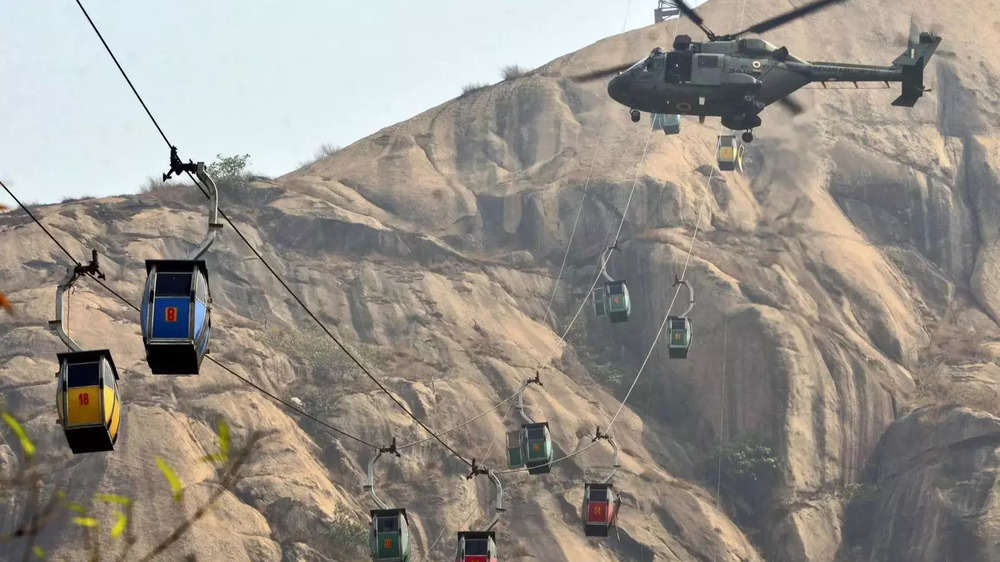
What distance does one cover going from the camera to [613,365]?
62156 mm

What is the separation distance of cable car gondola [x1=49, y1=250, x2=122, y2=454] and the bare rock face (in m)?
38.8

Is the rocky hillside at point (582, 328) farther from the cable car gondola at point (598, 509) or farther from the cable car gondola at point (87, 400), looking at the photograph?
the cable car gondola at point (87, 400)

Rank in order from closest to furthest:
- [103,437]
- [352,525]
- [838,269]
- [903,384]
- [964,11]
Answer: [103,437] → [352,525] → [903,384] → [838,269] → [964,11]

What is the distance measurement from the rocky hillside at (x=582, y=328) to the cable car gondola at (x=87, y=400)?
24.3 meters

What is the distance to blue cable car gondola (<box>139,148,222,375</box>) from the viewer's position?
1891 centimetres

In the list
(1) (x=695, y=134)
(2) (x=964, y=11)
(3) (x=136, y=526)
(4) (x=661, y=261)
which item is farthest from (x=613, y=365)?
(2) (x=964, y=11)

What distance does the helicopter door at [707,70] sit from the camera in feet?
137

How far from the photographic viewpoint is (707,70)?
41.9m

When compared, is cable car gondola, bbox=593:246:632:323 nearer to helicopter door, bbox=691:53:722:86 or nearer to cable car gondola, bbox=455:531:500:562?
helicopter door, bbox=691:53:722:86

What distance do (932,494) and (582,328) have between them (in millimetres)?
16719

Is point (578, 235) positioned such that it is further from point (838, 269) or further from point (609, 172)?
point (838, 269)

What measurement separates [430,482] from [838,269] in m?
23.7

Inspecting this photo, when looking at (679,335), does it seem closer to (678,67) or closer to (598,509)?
(598,509)

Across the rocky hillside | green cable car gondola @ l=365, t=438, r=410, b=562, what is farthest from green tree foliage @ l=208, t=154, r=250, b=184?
green cable car gondola @ l=365, t=438, r=410, b=562
